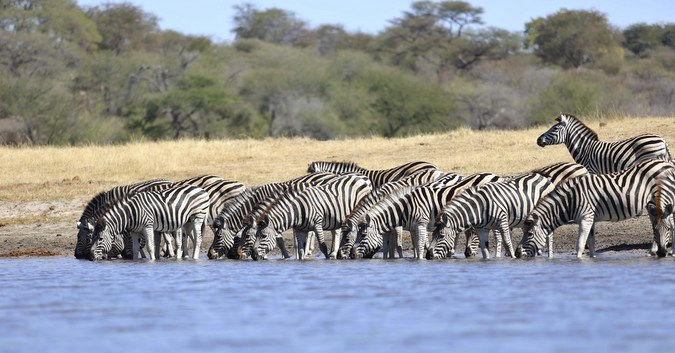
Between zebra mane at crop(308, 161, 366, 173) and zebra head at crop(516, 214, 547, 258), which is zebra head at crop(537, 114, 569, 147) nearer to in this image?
zebra mane at crop(308, 161, 366, 173)

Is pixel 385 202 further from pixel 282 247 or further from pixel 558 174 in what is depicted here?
pixel 558 174

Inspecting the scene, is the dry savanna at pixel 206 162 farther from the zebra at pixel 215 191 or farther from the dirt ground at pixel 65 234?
the zebra at pixel 215 191

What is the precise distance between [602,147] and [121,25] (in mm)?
46858

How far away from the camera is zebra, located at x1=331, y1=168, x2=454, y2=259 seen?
14.7 metres

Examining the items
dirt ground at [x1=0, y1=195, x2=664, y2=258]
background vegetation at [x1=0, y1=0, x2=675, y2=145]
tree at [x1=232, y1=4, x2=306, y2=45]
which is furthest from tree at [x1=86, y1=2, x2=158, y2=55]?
dirt ground at [x1=0, y1=195, x2=664, y2=258]

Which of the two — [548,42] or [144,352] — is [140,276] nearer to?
[144,352]

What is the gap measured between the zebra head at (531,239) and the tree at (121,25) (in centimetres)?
4812

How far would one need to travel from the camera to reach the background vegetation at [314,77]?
41719mm

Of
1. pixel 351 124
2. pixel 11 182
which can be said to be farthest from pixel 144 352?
pixel 351 124

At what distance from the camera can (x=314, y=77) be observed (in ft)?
165

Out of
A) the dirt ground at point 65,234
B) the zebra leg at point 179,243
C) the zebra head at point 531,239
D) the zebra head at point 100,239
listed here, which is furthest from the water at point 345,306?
the dirt ground at point 65,234

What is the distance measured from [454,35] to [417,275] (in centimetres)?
4741

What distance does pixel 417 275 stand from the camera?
41.3ft

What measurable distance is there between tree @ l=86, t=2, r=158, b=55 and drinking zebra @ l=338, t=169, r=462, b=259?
45659 mm
